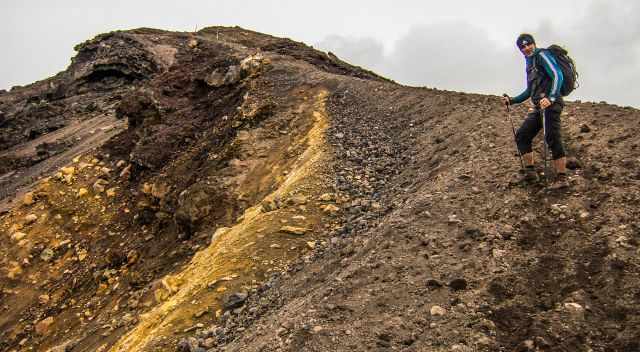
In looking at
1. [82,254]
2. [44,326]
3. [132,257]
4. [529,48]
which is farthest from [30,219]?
[529,48]

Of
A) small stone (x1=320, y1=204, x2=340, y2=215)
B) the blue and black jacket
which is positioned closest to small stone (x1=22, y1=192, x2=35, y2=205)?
small stone (x1=320, y1=204, x2=340, y2=215)

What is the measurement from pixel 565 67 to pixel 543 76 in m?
0.37

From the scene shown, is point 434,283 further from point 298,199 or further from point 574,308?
point 298,199

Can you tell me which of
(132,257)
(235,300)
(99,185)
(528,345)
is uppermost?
(99,185)

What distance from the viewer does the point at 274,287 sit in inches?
380

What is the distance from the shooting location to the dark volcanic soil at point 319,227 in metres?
6.60

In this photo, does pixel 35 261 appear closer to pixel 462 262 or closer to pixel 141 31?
pixel 462 262

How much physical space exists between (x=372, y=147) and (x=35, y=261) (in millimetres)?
12989

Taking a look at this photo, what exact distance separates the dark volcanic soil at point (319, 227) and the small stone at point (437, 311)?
0.08ft

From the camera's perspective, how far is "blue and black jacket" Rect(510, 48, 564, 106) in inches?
324

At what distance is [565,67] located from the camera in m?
8.23

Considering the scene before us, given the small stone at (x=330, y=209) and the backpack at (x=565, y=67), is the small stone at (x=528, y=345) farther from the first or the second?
the small stone at (x=330, y=209)


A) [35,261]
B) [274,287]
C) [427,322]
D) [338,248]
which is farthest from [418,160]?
[35,261]

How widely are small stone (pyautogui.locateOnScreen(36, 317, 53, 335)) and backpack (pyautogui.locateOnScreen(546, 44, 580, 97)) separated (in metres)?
15.2
